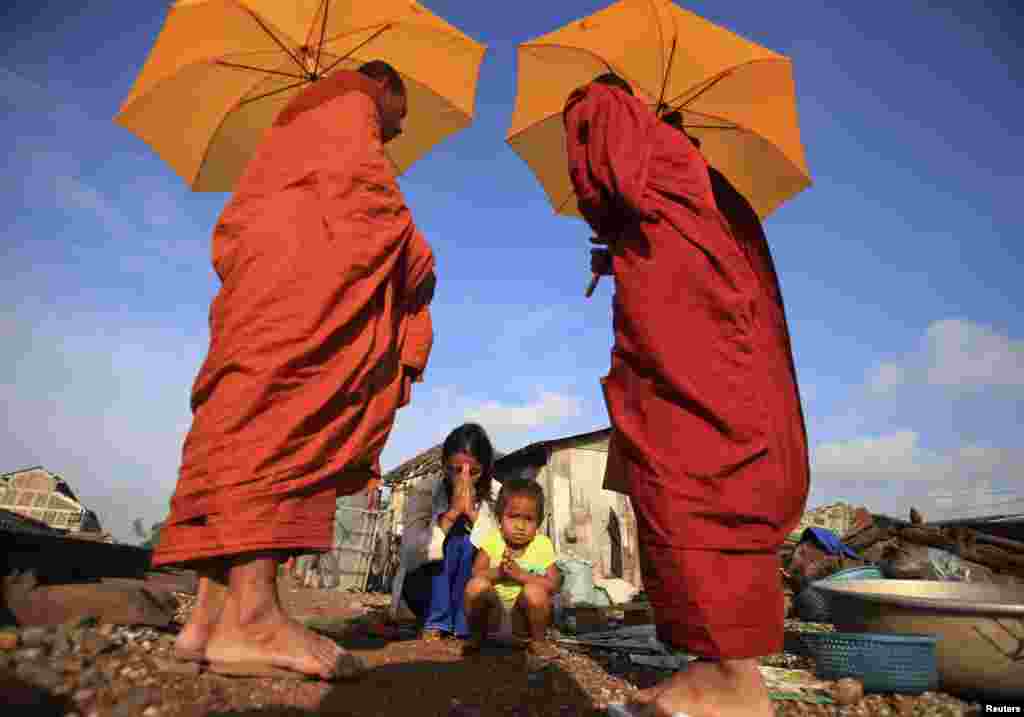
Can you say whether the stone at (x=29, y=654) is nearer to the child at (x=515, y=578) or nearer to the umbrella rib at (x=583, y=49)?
the child at (x=515, y=578)

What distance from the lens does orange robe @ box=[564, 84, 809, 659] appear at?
1629 mm

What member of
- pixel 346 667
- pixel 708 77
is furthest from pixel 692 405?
pixel 708 77

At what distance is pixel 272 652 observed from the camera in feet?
5.52

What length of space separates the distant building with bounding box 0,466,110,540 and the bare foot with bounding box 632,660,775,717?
2583 cm

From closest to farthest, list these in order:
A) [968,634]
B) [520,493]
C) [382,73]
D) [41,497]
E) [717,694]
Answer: [717,694]
[382,73]
[968,634]
[520,493]
[41,497]

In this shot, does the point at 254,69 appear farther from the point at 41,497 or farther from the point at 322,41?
the point at 41,497

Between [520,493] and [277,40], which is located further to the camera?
[520,493]

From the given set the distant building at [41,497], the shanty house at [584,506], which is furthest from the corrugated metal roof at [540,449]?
the distant building at [41,497]

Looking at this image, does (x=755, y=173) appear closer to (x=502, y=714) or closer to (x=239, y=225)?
(x=239, y=225)

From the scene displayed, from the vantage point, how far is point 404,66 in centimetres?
368

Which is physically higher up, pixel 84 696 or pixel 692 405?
pixel 692 405

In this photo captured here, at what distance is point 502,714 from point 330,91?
8.67ft

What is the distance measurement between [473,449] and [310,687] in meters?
2.61

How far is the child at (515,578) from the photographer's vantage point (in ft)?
11.0
